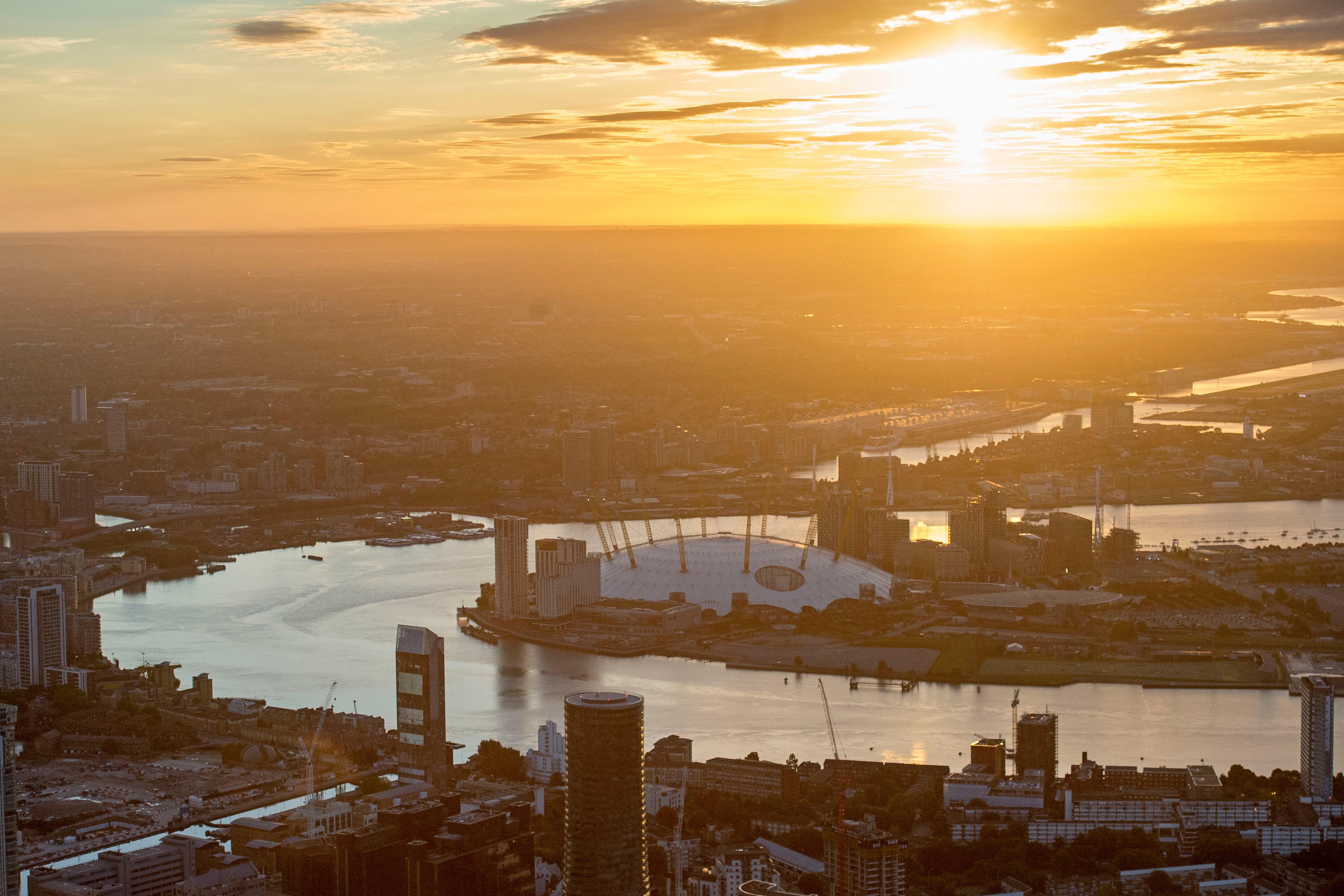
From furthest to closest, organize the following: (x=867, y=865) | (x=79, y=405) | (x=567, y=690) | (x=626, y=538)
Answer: (x=79, y=405), (x=626, y=538), (x=567, y=690), (x=867, y=865)

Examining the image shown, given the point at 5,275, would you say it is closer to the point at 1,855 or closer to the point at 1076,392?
the point at 1076,392

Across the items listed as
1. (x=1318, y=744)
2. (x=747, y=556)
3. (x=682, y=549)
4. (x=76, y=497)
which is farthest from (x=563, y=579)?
(x=76, y=497)

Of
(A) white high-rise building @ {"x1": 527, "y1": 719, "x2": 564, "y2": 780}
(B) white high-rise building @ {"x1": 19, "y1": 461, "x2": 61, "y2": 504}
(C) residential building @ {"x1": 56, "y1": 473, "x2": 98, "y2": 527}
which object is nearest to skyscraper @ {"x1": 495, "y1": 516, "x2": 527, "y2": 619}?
(A) white high-rise building @ {"x1": 527, "y1": 719, "x2": 564, "y2": 780}

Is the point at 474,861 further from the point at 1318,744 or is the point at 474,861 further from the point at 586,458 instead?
the point at 586,458

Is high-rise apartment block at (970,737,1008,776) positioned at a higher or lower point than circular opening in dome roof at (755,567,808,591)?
lower

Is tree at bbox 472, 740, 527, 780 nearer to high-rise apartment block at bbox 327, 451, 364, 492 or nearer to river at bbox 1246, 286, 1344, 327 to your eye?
high-rise apartment block at bbox 327, 451, 364, 492

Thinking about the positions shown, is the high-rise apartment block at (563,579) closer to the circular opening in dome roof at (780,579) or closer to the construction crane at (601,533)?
the construction crane at (601,533)

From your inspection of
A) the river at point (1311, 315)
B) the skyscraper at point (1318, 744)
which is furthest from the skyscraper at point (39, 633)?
the river at point (1311, 315)
